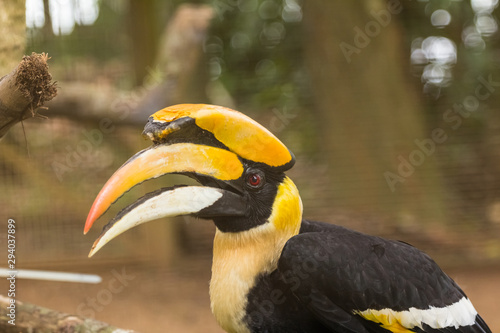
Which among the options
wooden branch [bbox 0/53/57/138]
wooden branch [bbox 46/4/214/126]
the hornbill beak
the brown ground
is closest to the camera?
wooden branch [bbox 0/53/57/138]

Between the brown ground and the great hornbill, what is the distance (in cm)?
193

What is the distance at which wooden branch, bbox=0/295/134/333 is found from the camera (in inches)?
64.9

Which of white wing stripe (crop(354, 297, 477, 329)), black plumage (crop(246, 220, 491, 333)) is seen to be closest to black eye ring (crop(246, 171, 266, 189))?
black plumage (crop(246, 220, 491, 333))

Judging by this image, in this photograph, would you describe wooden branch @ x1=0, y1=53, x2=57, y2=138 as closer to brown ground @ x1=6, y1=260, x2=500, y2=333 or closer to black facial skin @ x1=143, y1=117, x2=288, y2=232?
black facial skin @ x1=143, y1=117, x2=288, y2=232

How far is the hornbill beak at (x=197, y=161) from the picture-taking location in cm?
145

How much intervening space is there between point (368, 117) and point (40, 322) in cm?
300

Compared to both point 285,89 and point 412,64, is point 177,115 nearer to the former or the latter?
point 285,89

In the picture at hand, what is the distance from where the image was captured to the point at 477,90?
171 inches

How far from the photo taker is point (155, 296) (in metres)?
3.82

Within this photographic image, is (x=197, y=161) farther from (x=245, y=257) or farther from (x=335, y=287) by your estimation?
(x=335, y=287)

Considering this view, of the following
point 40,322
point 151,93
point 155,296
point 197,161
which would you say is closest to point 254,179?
point 197,161

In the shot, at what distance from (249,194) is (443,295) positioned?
67 centimetres

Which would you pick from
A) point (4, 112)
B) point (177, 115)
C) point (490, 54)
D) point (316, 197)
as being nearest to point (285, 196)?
point (177, 115)

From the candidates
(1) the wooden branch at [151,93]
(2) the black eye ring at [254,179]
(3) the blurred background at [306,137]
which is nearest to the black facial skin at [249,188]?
(2) the black eye ring at [254,179]
